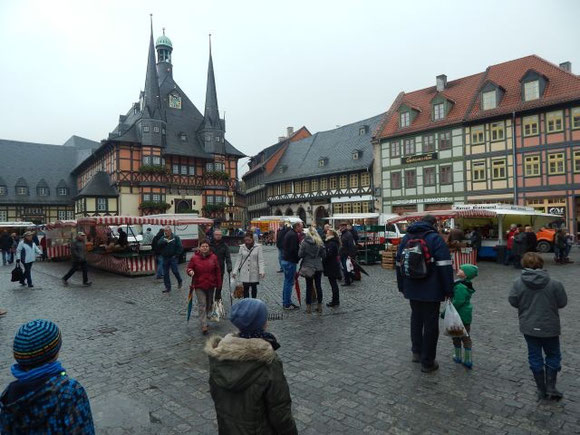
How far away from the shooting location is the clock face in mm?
44969

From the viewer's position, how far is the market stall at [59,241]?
72.5 feet

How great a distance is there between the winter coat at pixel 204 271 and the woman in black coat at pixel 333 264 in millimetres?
2621

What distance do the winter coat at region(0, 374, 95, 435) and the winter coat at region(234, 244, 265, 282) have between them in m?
5.89

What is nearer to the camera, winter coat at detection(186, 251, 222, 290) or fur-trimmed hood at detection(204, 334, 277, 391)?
fur-trimmed hood at detection(204, 334, 277, 391)

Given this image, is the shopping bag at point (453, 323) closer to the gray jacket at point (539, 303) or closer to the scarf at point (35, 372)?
the gray jacket at point (539, 303)

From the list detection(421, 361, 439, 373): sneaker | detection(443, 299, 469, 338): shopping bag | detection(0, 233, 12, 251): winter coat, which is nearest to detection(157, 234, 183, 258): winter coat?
detection(421, 361, 439, 373): sneaker

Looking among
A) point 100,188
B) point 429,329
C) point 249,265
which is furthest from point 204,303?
point 100,188

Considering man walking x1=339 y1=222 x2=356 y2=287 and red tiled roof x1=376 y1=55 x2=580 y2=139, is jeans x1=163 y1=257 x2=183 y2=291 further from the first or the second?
red tiled roof x1=376 y1=55 x2=580 y2=139

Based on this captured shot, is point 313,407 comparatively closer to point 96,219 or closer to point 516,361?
point 516,361

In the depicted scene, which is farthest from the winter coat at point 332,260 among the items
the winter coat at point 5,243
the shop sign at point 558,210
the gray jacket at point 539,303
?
the shop sign at point 558,210

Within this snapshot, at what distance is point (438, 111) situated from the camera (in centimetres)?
3312

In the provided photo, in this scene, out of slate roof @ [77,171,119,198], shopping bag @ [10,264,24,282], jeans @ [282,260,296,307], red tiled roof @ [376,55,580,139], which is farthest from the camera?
slate roof @ [77,171,119,198]

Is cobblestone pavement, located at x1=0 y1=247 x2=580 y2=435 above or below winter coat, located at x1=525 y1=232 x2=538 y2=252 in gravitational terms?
below

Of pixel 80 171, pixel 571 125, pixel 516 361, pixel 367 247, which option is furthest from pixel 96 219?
pixel 80 171
